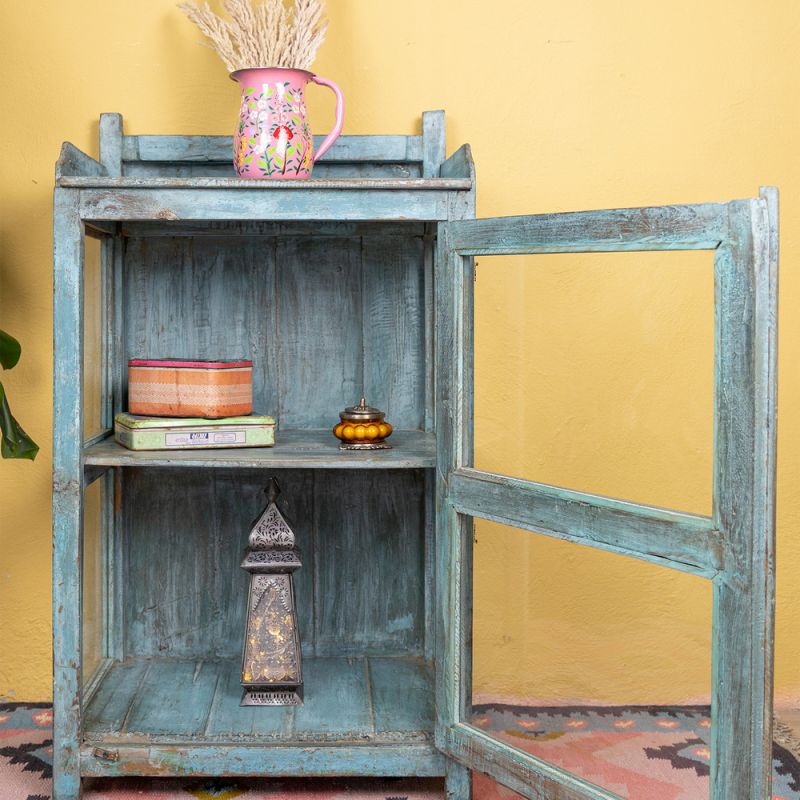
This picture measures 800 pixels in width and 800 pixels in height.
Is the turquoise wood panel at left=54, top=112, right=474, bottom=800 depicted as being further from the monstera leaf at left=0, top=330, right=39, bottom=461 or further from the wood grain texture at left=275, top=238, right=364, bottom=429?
the monstera leaf at left=0, top=330, right=39, bottom=461

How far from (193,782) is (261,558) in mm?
513

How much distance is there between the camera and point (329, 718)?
231cm

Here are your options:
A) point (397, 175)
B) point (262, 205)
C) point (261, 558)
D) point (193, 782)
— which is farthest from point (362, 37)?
point (193, 782)

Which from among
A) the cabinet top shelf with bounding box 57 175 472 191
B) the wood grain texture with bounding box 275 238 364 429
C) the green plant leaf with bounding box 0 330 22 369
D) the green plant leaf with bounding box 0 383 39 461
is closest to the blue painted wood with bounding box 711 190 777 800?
the cabinet top shelf with bounding box 57 175 472 191

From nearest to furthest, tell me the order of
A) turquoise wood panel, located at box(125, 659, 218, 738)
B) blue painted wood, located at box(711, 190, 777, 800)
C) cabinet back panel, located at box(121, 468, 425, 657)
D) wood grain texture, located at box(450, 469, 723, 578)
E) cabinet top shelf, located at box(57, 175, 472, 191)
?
blue painted wood, located at box(711, 190, 777, 800)
wood grain texture, located at box(450, 469, 723, 578)
cabinet top shelf, located at box(57, 175, 472, 191)
turquoise wood panel, located at box(125, 659, 218, 738)
cabinet back panel, located at box(121, 468, 425, 657)

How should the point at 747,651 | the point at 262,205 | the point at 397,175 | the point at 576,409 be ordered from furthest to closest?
the point at 397,175, the point at 576,409, the point at 262,205, the point at 747,651

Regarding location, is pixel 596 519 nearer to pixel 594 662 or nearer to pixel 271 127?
pixel 594 662

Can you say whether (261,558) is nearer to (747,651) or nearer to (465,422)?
(465,422)

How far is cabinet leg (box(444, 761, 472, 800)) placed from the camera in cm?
219

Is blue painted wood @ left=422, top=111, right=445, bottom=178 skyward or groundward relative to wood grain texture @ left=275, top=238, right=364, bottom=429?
skyward

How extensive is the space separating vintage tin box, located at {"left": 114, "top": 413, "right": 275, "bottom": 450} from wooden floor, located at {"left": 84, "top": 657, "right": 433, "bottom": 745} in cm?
60

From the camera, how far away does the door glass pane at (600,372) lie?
5.80 ft

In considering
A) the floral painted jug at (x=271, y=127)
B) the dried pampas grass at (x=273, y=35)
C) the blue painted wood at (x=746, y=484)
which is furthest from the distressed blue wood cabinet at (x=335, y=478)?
the dried pampas grass at (x=273, y=35)

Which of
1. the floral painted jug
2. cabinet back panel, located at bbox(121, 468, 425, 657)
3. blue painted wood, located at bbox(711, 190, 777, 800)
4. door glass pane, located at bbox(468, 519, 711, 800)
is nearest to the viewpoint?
A: blue painted wood, located at bbox(711, 190, 777, 800)
